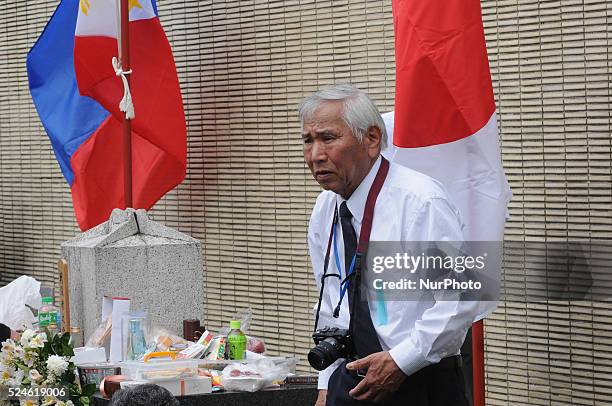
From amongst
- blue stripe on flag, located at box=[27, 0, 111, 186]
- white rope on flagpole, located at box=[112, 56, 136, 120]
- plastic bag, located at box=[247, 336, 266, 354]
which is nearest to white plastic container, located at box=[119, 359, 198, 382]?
plastic bag, located at box=[247, 336, 266, 354]

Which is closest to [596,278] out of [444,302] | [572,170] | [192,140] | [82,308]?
[572,170]

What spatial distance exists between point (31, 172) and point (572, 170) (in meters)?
6.22

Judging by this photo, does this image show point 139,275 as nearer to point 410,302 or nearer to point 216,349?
point 216,349

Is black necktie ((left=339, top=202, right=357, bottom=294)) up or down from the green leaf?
up

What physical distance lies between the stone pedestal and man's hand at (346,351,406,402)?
2487mm

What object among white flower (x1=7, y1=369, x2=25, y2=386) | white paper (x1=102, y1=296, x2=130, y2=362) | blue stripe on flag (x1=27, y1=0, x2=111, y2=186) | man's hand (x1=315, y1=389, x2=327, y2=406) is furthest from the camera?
blue stripe on flag (x1=27, y1=0, x2=111, y2=186)

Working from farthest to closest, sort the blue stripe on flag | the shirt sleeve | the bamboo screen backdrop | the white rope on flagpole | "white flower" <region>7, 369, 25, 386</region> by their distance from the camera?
1. the blue stripe on flag
2. the white rope on flagpole
3. the bamboo screen backdrop
4. "white flower" <region>7, 369, 25, 386</region>
5. the shirt sleeve

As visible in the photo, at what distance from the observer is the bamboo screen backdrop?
5.88 m

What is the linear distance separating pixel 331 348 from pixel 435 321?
0.37m

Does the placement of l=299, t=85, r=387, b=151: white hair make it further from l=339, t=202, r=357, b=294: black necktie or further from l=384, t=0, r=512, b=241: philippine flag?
l=384, t=0, r=512, b=241: philippine flag

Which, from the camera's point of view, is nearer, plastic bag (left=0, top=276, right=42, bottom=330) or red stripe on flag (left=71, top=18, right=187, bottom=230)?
plastic bag (left=0, top=276, right=42, bottom=330)

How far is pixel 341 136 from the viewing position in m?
3.95

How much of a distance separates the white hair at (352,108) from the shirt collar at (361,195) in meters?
0.11

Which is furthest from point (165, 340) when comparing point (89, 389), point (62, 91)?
point (62, 91)
